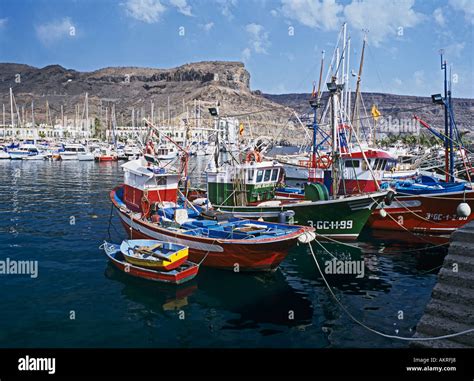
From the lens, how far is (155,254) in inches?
592

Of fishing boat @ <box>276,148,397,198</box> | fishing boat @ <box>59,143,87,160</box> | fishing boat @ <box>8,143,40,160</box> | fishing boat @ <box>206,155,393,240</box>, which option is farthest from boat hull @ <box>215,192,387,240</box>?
fishing boat @ <box>8,143,40,160</box>

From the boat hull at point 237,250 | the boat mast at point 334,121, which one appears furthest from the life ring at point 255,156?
the boat hull at point 237,250

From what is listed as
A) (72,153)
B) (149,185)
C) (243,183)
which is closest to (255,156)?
(243,183)

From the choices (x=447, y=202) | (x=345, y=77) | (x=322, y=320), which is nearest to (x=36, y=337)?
(x=322, y=320)

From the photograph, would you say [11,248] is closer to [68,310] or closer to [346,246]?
[68,310]

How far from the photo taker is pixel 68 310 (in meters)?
12.9

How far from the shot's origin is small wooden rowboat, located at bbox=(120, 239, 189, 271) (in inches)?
587

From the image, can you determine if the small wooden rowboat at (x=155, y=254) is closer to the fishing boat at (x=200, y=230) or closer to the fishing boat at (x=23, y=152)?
the fishing boat at (x=200, y=230)

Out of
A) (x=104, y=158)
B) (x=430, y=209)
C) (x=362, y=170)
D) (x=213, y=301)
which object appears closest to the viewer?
(x=213, y=301)

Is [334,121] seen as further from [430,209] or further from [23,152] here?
[23,152]

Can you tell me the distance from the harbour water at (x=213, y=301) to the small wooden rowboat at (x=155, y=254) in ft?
2.45

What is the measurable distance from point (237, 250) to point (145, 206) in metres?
7.24

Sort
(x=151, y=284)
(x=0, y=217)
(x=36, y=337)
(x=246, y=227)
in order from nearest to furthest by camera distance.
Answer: (x=36, y=337) → (x=151, y=284) → (x=246, y=227) → (x=0, y=217)
